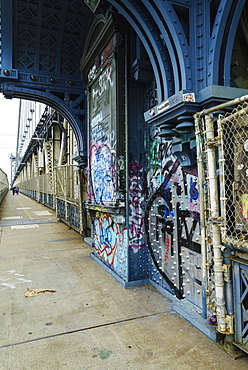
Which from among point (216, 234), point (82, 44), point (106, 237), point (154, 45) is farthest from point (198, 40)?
point (82, 44)

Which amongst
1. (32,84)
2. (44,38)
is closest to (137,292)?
(32,84)

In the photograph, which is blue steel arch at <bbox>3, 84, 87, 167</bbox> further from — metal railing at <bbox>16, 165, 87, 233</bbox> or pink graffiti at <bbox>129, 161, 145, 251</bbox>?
pink graffiti at <bbox>129, 161, 145, 251</bbox>

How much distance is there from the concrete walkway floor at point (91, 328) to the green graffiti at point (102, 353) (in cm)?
1

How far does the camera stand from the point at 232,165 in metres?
2.87

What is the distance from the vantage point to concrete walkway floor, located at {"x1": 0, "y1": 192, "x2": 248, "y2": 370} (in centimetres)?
269

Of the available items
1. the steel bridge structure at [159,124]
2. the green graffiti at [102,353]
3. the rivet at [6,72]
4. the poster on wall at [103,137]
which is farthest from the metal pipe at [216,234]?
the rivet at [6,72]

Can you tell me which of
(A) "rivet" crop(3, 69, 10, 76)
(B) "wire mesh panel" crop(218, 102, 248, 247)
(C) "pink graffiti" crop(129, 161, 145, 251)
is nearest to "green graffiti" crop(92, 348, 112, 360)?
(B) "wire mesh panel" crop(218, 102, 248, 247)

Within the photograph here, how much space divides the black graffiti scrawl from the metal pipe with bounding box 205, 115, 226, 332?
0.56m

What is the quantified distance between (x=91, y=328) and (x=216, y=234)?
6.37ft

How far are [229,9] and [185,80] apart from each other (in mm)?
797

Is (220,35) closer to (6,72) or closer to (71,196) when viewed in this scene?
(6,72)

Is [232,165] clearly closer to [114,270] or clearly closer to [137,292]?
[137,292]

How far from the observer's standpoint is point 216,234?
2846 millimetres

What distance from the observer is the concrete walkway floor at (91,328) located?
269cm
